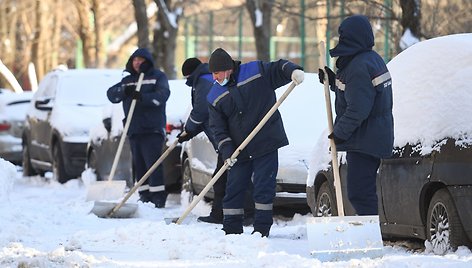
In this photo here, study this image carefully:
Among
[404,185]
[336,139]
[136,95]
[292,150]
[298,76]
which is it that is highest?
[298,76]

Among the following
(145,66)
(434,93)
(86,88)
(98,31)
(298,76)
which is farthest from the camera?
(98,31)

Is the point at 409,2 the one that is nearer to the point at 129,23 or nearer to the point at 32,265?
the point at 32,265

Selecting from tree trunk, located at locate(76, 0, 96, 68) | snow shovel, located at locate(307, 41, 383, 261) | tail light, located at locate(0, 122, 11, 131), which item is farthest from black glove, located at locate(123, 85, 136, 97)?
tree trunk, located at locate(76, 0, 96, 68)

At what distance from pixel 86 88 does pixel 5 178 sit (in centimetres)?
640

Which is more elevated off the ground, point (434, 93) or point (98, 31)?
point (434, 93)

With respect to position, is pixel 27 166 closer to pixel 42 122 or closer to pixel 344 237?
pixel 42 122

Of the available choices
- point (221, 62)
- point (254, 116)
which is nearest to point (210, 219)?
point (254, 116)

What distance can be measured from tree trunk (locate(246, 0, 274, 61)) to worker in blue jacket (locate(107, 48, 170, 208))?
32.2ft

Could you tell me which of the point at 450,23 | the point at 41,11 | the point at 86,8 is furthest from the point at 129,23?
the point at 450,23

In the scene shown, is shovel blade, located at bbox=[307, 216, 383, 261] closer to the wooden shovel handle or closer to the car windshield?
the wooden shovel handle

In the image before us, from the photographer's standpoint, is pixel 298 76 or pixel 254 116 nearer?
pixel 298 76

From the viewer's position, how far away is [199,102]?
38.3 ft

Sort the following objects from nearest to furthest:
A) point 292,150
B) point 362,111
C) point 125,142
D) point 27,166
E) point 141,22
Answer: point 362,111 → point 292,150 → point 125,142 → point 27,166 → point 141,22

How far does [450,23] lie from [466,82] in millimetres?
17491
